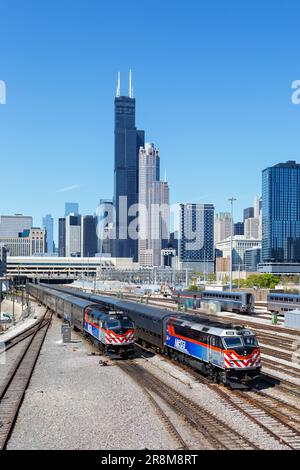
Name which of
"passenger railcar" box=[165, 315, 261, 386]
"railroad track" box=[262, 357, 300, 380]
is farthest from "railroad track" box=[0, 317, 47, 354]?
"railroad track" box=[262, 357, 300, 380]

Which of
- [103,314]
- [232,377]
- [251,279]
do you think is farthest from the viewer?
[251,279]

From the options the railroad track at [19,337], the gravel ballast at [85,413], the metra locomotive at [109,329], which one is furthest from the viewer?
the railroad track at [19,337]

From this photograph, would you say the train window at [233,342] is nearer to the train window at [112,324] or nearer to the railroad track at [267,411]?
the railroad track at [267,411]

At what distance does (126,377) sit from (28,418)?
845cm

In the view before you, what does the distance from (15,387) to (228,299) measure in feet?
167

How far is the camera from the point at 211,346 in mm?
25781

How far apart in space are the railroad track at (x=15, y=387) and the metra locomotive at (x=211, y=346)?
879 centimetres

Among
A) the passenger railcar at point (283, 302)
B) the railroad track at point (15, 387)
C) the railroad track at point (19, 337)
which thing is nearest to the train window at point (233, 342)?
the railroad track at point (15, 387)

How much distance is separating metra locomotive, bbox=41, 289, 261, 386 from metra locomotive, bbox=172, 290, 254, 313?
3506cm

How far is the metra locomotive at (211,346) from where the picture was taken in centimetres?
2438

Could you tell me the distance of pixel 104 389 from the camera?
25.3 m

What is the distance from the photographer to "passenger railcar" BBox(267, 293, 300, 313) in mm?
61619

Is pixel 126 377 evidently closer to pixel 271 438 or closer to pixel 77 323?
pixel 271 438

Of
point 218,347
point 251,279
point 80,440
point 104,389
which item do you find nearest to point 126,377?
point 104,389
